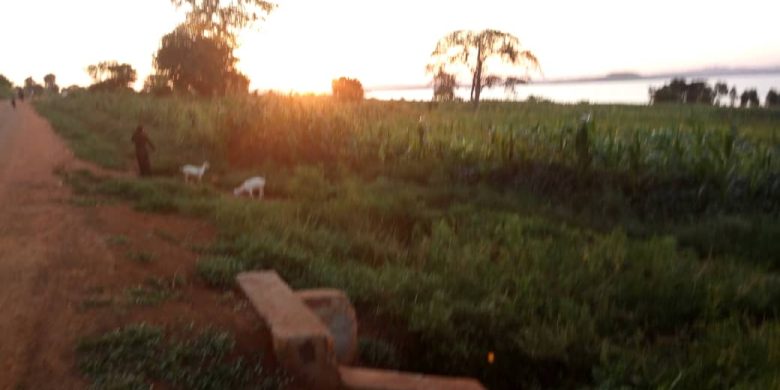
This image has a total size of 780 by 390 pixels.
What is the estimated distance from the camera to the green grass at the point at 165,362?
4.16m

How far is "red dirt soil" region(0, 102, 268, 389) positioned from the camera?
14.4 ft


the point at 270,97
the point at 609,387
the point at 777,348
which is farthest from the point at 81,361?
the point at 270,97

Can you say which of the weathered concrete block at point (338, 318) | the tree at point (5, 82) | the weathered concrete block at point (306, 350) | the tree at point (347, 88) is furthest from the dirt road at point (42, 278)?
the tree at point (5, 82)

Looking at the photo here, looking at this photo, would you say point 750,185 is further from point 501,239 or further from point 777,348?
point 777,348

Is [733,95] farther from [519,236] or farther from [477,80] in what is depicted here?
[519,236]

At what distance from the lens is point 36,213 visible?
830cm

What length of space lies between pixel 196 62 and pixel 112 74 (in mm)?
30016

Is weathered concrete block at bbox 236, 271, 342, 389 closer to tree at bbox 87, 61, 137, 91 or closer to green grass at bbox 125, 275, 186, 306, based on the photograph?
green grass at bbox 125, 275, 186, 306

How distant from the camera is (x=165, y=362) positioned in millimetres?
4316

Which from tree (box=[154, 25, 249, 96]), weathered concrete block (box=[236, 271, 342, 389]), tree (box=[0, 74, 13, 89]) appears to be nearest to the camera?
weathered concrete block (box=[236, 271, 342, 389])

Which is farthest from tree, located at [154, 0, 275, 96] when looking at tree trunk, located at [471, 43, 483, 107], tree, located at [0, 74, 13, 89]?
tree, located at [0, 74, 13, 89]

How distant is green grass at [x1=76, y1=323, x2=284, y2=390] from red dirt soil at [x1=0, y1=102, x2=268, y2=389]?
12cm

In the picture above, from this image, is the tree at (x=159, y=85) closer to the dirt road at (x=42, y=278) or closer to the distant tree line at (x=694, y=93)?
the distant tree line at (x=694, y=93)

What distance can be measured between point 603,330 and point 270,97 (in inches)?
592
